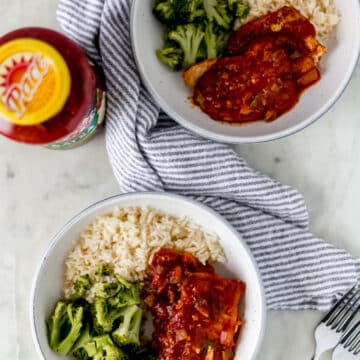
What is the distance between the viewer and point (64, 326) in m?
2.49

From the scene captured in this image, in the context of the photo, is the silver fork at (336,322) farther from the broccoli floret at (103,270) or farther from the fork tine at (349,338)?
the broccoli floret at (103,270)

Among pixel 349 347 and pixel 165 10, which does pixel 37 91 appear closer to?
pixel 165 10

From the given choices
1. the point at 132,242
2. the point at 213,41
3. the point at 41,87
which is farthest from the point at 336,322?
the point at 41,87

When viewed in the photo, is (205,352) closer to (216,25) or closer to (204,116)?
(204,116)

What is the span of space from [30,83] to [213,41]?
81 centimetres

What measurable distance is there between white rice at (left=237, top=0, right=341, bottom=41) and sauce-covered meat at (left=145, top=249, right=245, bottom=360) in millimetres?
963

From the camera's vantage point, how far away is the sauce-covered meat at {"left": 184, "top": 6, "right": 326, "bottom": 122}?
2.51 meters

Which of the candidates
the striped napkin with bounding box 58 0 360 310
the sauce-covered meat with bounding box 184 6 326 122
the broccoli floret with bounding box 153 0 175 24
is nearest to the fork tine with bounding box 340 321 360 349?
the striped napkin with bounding box 58 0 360 310

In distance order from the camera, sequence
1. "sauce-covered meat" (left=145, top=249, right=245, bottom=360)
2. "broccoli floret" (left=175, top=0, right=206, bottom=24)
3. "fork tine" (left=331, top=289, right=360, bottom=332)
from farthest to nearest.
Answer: "fork tine" (left=331, top=289, right=360, bottom=332), "broccoli floret" (left=175, top=0, right=206, bottom=24), "sauce-covered meat" (left=145, top=249, right=245, bottom=360)

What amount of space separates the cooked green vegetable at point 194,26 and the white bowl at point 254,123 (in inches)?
2.1

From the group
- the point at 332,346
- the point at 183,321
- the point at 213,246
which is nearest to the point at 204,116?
the point at 213,246

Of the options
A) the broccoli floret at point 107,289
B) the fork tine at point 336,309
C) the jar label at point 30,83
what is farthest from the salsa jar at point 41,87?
the fork tine at point 336,309

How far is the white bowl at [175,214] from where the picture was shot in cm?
243

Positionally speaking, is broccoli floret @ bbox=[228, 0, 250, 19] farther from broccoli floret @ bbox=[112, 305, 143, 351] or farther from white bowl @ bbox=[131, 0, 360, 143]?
broccoli floret @ bbox=[112, 305, 143, 351]
